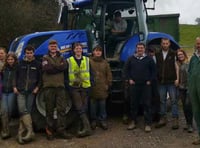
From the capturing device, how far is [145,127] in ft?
28.4

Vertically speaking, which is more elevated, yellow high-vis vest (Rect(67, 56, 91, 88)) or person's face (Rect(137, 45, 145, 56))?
person's face (Rect(137, 45, 145, 56))

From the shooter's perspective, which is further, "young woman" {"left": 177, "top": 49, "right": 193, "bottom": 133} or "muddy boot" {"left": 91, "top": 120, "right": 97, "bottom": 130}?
"muddy boot" {"left": 91, "top": 120, "right": 97, "bottom": 130}

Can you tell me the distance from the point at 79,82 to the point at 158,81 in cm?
162

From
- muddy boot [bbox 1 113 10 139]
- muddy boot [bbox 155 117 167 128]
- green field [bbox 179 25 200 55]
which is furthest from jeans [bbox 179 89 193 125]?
green field [bbox 179 25 200 55]

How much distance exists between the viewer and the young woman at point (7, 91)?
26.9 ft

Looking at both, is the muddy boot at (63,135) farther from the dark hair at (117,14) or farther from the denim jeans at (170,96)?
the dark hair at (117,14)

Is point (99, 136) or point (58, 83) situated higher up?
point (58, 83)

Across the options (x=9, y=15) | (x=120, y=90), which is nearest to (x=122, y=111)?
(x=120, y=90)

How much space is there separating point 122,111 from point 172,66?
6.73 ft

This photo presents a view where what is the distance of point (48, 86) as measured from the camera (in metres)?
8.16

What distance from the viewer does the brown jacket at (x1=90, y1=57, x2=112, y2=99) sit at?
28.6ft

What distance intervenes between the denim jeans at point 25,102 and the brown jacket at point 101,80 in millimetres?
1265

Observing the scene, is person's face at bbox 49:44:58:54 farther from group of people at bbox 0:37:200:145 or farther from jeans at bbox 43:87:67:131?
jeans at bbox 43:87:67:131

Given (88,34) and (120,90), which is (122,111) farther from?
(88,34)
